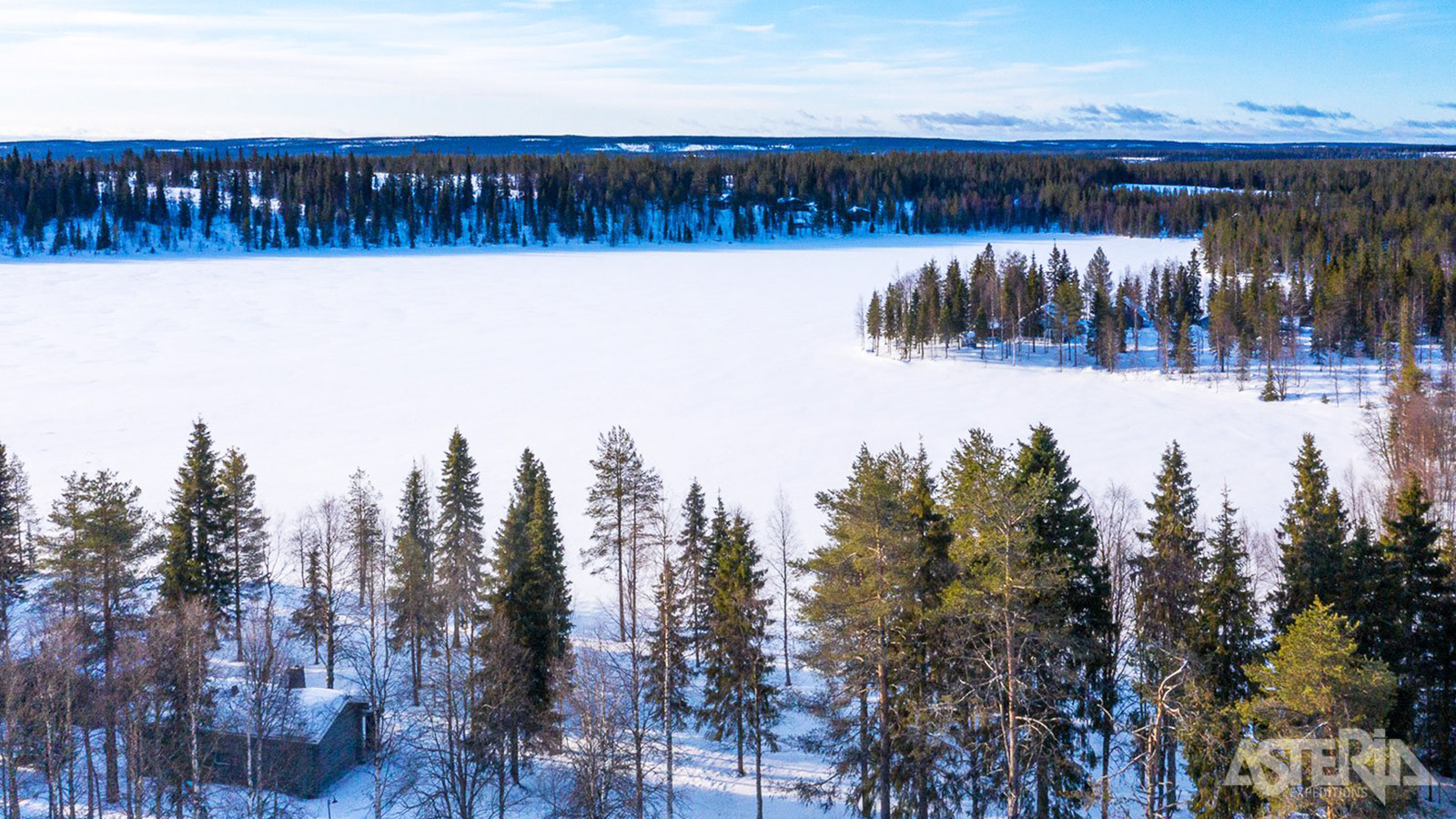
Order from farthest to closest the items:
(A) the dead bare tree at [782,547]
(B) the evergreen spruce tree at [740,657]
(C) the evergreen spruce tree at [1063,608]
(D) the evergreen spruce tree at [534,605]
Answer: (A) the dead bare tree at [782,547]
(D) the evergreen spruce tree at [534,605]
(B) the evergreen spruce tree at [740,657]
(C) the evergreen spruce tree at [1063,608]

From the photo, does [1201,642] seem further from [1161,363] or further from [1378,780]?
[1161,363]

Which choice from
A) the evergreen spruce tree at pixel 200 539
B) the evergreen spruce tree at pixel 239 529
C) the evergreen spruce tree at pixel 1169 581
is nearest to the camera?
the evergreen spruce tree at pixel 1169 581

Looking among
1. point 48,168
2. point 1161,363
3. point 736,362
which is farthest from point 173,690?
point 48,168

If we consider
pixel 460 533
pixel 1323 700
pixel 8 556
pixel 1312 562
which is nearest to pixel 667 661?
pixel 460 533

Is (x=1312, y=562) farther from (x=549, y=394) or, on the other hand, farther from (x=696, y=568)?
(x=549, y=394)

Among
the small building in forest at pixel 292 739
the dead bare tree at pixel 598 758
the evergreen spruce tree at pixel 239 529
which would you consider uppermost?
the evergreen spruce tree at pixel 239 529

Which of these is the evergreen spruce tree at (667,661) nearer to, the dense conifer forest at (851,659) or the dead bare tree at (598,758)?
the dense conifer forest at (851,659)

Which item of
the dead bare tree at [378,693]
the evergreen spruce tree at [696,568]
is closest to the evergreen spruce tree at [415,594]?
the dead bare tree at [378,693]
